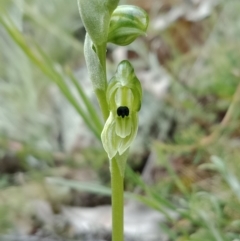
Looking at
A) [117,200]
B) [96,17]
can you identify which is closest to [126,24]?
[96,17]

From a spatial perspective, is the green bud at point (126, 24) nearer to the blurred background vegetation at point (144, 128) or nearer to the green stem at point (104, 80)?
the green stem at point (104, 80)

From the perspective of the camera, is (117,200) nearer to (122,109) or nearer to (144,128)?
(122,109)

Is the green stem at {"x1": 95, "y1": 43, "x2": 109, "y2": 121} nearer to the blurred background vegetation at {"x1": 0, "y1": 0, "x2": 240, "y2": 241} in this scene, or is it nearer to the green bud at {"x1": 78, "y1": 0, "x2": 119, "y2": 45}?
the green bud at {"x1": 78, "y1": 0, "x2": 119, "y2": 45}

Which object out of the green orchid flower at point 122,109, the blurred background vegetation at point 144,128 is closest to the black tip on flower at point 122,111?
the green orchid flower at point 122,109

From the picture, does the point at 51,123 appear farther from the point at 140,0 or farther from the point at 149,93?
the point at 140,0

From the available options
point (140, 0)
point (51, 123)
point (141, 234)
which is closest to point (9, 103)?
point (51, 123)

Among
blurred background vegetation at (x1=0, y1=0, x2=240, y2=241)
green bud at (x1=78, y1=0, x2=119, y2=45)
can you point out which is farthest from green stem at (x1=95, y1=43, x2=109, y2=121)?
blurred background vegetation at (x1=0, y1=0, x2=240, y2=241)
